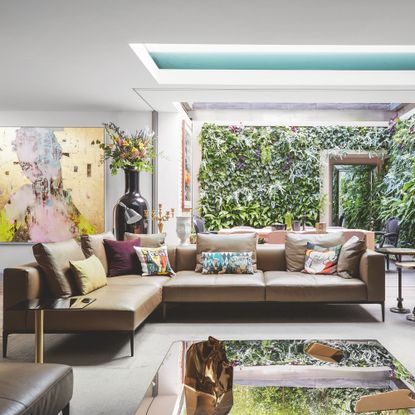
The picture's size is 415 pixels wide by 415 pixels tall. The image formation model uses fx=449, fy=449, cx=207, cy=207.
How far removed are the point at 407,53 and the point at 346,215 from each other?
17.9 feet

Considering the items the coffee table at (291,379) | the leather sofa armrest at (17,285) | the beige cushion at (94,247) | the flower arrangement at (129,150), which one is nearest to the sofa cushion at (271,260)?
the beige cushion at (94,247)

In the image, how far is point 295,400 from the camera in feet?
6.32

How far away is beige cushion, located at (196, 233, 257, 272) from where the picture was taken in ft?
16.2

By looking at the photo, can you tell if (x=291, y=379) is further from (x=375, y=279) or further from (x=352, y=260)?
(x=352, y=260)

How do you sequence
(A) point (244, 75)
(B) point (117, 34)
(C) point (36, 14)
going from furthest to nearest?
(A) point (244, 75) → (B) point (117, 34) → (C) point (36, 14)

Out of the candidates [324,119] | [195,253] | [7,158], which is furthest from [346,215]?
[7,158]

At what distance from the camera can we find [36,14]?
11.8 feet

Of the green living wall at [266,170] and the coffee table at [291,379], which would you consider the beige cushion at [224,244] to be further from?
the green living wall at [266,170]

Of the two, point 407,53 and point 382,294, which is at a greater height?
point 407,53

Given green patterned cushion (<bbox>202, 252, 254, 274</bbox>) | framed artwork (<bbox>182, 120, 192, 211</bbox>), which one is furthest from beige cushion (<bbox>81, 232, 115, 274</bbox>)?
framed artwork (<bbox>182, 120, 192, 211</bbox>)

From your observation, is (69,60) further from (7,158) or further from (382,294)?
(382,294)

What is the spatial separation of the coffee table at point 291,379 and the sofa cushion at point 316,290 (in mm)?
1583

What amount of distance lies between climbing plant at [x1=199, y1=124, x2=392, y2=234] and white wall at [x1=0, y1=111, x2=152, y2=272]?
6.49ft

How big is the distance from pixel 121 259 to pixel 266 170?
4889 millimetres
